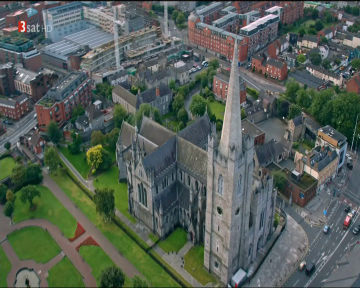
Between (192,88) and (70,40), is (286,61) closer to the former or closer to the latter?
(192,88)

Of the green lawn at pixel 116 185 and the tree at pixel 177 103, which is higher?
the tree at pixel 177 103

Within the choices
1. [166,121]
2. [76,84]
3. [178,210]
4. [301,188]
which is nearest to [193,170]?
[178,210]

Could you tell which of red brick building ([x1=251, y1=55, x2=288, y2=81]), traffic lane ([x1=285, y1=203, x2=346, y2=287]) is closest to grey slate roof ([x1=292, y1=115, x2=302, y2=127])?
traffic lane ([x1=285, y1=203, x2=346, y2=287])

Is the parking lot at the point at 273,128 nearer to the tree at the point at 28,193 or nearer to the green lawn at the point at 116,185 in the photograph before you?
the green lawn at the point at 116,185

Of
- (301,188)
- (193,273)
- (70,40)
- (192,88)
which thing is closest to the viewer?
(193,273)

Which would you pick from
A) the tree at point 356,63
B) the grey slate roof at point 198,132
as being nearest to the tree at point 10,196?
the grey slate roof at point 198,132

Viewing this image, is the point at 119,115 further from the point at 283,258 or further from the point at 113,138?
the point at 283,258
